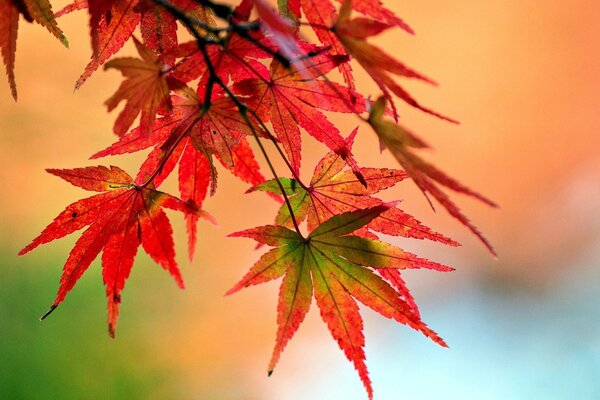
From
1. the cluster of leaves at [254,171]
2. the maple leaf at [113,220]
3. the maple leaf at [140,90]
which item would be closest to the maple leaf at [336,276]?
the cluster of leaves at [254,171]

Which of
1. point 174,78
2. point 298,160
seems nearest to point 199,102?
point 174,78

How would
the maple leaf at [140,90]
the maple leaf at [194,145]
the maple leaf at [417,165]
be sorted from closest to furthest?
the maple leaf at [417,165], the maple leaf at [140,90], the maple leaf at [194,145]

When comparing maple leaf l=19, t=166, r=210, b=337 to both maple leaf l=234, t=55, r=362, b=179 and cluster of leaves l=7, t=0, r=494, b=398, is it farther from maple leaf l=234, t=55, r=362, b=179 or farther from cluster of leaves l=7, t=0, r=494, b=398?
maple leaf l=234, t=55, r=362, b=179

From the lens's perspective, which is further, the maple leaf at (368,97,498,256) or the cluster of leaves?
the cluster of leaves

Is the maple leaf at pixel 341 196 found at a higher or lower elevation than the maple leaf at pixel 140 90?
lower

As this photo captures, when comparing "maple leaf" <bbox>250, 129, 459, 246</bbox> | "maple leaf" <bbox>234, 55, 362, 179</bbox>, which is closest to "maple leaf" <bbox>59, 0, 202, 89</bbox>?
"maple leaf" <bbox>234, 55, 362, 179</bbox>

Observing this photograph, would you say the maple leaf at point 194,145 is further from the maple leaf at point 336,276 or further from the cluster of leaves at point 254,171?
the maple leaf at point 336,276

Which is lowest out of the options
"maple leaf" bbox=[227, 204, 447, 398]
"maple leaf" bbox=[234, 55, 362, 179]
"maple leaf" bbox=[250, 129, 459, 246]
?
"maple leaf" bbox=[227, 204, 447, 398]
